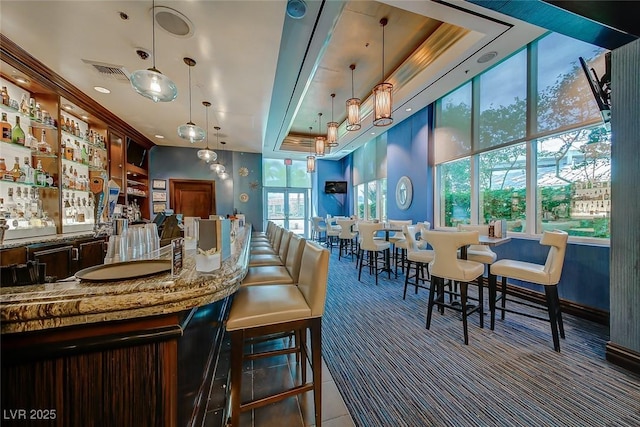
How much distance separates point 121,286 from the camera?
2.72 feet

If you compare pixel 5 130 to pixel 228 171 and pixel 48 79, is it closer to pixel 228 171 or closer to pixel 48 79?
A: pixel 48 79

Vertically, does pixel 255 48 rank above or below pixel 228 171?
above

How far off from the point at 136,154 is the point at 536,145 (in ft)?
26.5

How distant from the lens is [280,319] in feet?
4.24

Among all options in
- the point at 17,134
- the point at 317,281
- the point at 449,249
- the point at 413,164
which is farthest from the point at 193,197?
the point at 449,249

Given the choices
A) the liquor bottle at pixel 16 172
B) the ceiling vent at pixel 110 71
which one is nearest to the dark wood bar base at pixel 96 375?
the liquor bottle at pixel 16 172

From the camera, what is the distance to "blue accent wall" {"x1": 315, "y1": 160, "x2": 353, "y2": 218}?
29.9 feet

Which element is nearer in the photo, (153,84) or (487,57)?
(153,84)

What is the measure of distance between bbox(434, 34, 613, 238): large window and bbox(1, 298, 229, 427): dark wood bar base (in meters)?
4.10

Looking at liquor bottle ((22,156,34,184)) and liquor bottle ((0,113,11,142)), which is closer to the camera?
liquor bottle ((0,113,11,142))

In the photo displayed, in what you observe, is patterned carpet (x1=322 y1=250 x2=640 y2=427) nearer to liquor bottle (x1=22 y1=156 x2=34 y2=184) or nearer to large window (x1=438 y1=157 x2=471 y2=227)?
large window (x1=438 y1=157 x2=471 y2=227)

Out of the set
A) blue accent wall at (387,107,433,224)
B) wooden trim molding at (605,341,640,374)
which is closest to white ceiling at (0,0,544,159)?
blue accent wall at (387,107,433,224)

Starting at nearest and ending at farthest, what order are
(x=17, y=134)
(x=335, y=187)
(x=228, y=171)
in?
(x=17, y=134)
(x=228, y=171)
(x=335, y=187)

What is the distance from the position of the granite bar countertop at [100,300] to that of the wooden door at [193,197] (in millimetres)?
6529
